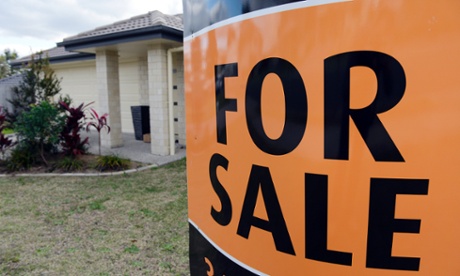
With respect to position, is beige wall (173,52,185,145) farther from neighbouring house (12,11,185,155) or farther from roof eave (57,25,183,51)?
roof eave (57,25,183,51)

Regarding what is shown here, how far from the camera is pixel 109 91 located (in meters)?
10.2

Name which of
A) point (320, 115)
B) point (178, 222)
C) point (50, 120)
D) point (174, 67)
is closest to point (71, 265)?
point (178, 222)

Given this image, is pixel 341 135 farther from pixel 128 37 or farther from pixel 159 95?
pixel 128 37

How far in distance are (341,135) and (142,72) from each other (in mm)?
12040

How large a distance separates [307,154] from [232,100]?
35 cm

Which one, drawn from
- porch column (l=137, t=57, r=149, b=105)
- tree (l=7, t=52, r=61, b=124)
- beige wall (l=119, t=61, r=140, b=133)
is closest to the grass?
tree (l=7, t=52, r=61, b=124)

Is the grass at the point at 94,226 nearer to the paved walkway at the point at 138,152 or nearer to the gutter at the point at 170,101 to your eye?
the paved walkway at the point at 138,152

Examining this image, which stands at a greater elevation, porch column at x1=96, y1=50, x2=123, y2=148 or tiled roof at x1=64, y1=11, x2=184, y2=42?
tiled roof at x1=64, y1=11, x2=184, y2=42

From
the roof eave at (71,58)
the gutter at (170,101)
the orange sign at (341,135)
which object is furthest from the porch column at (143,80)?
the orange sign at (341,135)

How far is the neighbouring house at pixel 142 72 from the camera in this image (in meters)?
8.81

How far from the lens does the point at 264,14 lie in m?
1.06

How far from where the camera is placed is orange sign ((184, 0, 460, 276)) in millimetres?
849

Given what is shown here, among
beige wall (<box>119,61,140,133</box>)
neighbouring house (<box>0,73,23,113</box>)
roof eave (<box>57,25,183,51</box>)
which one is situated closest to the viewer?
roof eave (<box>57,25,183,51</box>)

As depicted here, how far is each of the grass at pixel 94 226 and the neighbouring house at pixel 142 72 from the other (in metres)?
2.46
